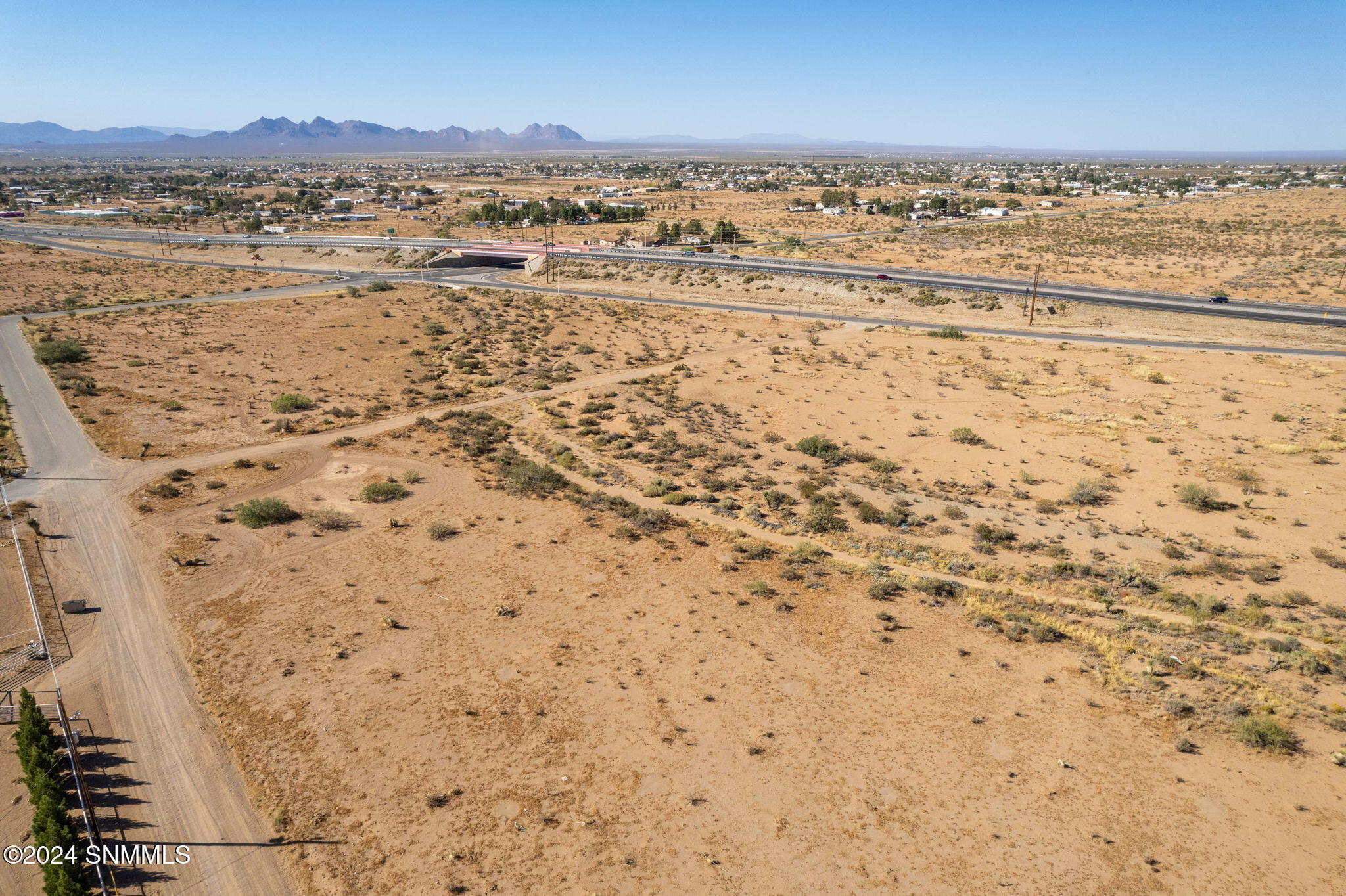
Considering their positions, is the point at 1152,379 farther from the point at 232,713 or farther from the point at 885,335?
the point at 232,713

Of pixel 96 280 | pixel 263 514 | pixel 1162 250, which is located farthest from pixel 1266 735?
pixel 96 280

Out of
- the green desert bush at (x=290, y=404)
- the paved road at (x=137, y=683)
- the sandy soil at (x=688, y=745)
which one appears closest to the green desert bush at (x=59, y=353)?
the paved road at (x=137, y=683)

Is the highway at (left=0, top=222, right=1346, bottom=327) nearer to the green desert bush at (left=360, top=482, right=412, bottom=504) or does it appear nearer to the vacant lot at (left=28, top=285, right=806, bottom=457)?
the vacant lot at (left=28, top=285, right=806, bottom=457)

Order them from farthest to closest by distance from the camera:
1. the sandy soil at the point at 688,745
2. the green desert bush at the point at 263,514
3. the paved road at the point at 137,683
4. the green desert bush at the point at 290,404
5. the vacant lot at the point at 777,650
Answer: the green desert bush at the point at 290,404 < the green desert bush at the point at 263,514 < the vacant lot at the point at 777,650 < the paved road at the point at 137,683 < the sandy soil at the point at 688,745

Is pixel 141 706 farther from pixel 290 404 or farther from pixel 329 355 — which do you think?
pixel 329 355

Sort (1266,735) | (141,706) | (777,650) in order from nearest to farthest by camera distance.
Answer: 1. (1266,735)
2. (141,706)
3. (777,650)

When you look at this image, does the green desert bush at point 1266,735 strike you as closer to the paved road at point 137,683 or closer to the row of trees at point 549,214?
the paved road at point 137,683
